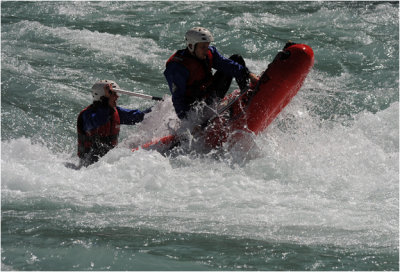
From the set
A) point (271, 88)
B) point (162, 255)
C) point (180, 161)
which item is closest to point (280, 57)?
point (271, 88)

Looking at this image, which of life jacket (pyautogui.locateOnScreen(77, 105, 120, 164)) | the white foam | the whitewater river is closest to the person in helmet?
the whitewater river

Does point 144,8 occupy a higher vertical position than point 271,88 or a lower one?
higher

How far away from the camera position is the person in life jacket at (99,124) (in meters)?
6.09

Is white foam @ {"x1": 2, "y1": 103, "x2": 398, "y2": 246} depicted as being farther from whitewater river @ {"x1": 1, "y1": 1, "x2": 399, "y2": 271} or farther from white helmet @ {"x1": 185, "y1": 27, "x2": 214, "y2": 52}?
white helmet @ {"x1": 185, "y1": 27, "x2": 214, "y2": 52}

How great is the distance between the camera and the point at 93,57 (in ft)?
34.5

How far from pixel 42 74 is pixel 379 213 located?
6.50 metres

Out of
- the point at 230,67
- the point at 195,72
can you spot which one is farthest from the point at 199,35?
the point at 230,67

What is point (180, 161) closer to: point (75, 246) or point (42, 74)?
point (75, 246)

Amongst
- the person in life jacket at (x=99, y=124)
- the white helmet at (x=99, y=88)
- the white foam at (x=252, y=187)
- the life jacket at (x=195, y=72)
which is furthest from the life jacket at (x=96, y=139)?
the life jacket at (x=195, y=72)

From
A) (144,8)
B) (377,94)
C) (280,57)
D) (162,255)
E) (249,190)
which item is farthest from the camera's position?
(144,8)

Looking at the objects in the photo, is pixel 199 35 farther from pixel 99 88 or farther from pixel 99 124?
pixel 99 124

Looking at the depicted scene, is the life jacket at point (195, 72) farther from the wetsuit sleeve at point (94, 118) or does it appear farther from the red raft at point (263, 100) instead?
the wetsuit sleeve at point (94, 118)

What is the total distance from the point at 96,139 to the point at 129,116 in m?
0.49

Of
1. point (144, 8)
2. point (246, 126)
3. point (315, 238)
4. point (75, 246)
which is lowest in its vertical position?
point (75, 246)
